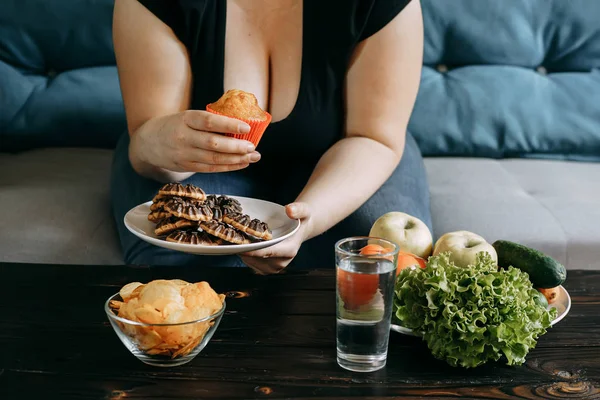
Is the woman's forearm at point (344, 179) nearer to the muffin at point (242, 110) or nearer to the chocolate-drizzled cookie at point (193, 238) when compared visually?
the muffin at point (242, 110)

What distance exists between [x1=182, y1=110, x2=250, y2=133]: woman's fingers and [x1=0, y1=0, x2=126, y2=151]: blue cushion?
3.51 feet

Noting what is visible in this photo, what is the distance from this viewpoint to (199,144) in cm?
135

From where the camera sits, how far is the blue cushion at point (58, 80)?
91.7 inches

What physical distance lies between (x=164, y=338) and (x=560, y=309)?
2.16ft

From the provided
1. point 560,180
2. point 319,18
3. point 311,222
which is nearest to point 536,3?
point 560,180

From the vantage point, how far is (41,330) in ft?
3.78

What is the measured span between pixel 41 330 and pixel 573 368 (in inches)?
30.8

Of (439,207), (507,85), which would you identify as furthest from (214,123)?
(507,85)

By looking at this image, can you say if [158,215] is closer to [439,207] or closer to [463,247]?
[463,247]

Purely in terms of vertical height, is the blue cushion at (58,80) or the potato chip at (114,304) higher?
the potato chip at (114,304)

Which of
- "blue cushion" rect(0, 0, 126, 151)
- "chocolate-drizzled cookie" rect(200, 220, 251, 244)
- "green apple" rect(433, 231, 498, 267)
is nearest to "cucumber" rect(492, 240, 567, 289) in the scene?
"green apple" rect(433, 231, 498, 267)

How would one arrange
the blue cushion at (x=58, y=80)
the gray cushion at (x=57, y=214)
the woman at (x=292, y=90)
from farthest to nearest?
the blue cushion at (x=58, y=80) → the gray cushion at (x=57, y=214) → the woman at (x=292, y=90)

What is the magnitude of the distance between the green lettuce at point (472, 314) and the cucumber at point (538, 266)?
0.13m

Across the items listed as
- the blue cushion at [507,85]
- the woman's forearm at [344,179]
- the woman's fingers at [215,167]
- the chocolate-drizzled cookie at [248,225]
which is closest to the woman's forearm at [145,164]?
the woman's fingers at [215,167]
